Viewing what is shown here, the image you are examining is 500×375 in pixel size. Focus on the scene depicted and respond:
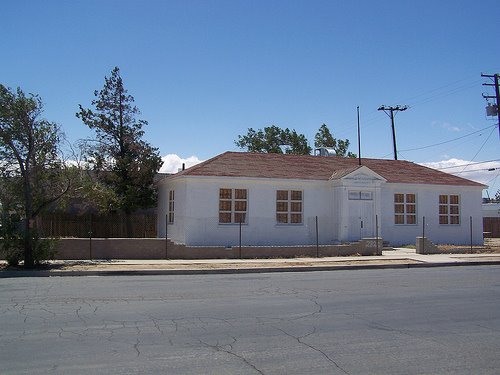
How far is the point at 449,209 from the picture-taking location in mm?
29766

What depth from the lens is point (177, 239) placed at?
26.6 metres

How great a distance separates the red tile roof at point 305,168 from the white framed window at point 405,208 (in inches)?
35.6

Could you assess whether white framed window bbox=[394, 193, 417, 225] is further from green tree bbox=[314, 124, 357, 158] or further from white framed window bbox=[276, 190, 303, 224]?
green tree bbox=[314, 124, 357, 158]

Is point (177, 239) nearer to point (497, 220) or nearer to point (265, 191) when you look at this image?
point (265, 191)

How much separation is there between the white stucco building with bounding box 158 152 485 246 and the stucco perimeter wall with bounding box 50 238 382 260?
2.02 m

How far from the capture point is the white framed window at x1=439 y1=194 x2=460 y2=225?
29688 mm

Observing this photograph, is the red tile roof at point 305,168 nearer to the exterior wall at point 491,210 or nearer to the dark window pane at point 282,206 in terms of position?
the dark window pane at point 282,206

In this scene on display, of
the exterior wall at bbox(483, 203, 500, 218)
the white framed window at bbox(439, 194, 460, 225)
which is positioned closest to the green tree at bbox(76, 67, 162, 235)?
the white framed window at bbox(439, 194, 460, 225)

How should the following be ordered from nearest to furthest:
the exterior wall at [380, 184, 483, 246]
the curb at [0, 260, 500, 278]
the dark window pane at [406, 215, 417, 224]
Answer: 1. the curb at [0, 260, 500, 278]
2. the exterior wall at [380, 184, 483, 246]
3. the dark window pane at [406, 215, 417, 224]

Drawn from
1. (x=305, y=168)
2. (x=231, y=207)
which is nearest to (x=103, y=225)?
(x=231, y=207)

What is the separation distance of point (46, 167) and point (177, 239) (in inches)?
354

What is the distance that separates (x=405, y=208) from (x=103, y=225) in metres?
17.7

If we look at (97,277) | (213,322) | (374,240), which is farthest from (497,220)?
(213,322)

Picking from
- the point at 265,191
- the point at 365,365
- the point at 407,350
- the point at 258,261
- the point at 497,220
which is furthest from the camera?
the point at 497,220
